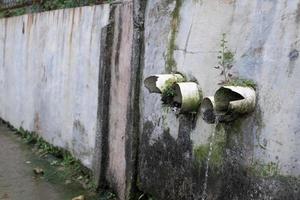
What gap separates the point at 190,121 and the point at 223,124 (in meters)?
0.51

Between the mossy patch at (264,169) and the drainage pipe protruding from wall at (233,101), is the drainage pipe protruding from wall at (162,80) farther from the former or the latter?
the mossy patch at (264,169)

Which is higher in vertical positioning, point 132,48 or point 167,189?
point 132,48

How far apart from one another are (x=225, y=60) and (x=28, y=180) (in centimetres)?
367

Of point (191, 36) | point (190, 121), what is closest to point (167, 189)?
point (190, 121)

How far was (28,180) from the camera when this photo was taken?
691 cm

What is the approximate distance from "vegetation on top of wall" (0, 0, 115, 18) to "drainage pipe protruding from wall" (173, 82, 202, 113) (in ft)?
8.99

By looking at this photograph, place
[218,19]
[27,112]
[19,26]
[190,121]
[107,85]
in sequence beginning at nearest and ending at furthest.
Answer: [218,19] → [190,121] → [107,85] → [27,112] → [19,26]

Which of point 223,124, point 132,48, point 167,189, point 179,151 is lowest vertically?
point 167,189

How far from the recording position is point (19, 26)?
10203 millimetres

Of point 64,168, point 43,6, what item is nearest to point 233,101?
point 64,168

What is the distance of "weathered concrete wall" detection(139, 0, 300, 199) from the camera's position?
143 inches

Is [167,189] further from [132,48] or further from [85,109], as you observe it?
[85,109]

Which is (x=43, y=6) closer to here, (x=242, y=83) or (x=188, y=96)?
(x=188, y=96)

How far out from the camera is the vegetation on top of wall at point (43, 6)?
800 cm
